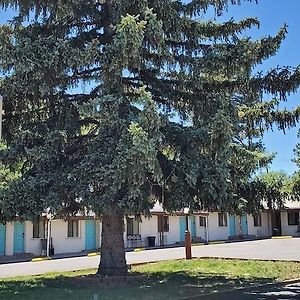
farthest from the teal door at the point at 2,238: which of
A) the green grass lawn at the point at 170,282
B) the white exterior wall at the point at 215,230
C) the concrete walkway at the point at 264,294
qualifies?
the white exterior wall at the point at 215,230

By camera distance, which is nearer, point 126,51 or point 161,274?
point 126,51

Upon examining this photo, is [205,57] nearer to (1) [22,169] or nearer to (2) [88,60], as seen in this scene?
(2) [88,60]

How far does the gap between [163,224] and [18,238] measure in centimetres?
1267

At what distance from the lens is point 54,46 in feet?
41.4

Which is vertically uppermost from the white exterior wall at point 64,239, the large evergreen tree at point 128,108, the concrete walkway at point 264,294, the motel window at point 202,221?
the large evergreen tree at point 128,108

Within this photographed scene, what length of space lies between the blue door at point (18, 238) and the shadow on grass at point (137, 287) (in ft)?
42.7

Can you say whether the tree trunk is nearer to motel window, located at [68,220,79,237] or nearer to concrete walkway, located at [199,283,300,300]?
concrete walkway, located at [199,283,300,300]

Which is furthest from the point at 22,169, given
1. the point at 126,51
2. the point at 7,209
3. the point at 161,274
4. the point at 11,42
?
the point at 161,274

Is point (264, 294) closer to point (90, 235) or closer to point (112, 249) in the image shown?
point (112, 249)

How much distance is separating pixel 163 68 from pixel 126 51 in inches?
105

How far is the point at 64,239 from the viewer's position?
31.2 metres

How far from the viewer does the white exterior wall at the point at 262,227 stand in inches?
1864

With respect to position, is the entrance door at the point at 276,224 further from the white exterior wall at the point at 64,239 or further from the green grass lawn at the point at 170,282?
the green grass lawn at the point at 170,282

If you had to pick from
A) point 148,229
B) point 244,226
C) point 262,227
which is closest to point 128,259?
point 148,229
